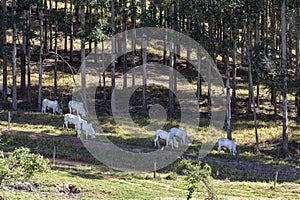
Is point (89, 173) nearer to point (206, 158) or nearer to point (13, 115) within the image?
point (206, 158)

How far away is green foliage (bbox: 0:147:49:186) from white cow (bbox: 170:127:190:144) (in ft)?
74.4

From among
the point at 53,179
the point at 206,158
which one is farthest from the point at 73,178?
the point at 206,158

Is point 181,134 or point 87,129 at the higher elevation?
point 87,129

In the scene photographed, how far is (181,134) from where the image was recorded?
4447 cm

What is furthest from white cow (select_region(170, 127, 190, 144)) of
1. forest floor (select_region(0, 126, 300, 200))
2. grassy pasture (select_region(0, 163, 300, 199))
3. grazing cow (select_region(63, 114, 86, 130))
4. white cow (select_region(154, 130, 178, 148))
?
grassy pasture (select_region(0, 163, 300, 199))

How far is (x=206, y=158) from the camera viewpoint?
41031mm

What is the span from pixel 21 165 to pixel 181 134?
78.8 ft

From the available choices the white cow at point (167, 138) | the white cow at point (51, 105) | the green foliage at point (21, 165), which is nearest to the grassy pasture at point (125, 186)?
the green foliage at point (21, 165)

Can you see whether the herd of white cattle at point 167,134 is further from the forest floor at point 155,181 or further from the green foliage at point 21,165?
the green foliage at point 21,165

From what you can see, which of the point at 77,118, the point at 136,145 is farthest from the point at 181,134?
the point at 77,118

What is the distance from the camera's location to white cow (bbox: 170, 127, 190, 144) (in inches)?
1735

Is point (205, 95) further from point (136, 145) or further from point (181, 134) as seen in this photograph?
point (136, 145)

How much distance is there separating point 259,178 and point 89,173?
11.1 meters

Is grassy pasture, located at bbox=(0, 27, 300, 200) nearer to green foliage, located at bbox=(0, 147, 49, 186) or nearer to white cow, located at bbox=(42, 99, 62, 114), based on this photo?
green foliage, located at bbox=(0, 147, 49, 186)
